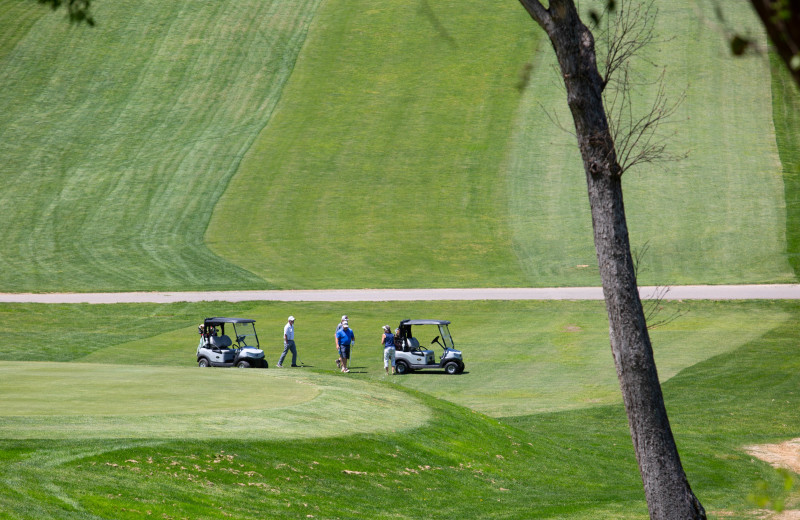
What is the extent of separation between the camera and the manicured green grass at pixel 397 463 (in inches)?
474

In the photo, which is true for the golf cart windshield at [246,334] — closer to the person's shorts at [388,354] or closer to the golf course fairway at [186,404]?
the person's shorts at [388,354]

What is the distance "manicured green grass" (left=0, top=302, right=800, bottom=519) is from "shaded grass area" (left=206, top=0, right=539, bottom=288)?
2529cm

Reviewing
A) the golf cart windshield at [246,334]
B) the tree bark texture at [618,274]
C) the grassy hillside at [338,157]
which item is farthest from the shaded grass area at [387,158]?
the tree bark texture at [618,274]

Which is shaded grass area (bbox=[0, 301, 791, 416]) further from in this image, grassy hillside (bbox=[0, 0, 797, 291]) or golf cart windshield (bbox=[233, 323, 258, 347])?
grassy hillside (bbox=[0, 0, 797, 291])

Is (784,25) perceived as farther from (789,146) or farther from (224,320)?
(789,146)

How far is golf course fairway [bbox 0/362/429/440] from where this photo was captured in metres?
14.4

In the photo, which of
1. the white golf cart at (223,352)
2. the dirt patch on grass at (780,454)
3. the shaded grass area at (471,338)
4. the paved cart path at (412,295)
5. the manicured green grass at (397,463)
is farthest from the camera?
the paved cart path at (412,295)

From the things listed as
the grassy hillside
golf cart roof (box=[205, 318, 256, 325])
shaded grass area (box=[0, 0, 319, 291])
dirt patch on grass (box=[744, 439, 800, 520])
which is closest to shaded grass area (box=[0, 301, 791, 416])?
golf cart roof (box=[205, 318, 256, 325])

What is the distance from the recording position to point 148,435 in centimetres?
1398

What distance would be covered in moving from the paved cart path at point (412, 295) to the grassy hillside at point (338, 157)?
1.81 m

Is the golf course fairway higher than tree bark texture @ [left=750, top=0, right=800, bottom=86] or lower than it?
lower

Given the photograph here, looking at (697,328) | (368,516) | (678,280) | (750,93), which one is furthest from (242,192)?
(368,516)

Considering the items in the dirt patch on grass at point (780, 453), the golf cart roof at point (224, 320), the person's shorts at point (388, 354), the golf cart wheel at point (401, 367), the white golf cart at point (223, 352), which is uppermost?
the golf cart roof at point (224, 320)

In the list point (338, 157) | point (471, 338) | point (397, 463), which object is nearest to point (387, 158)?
point (338, 157)
